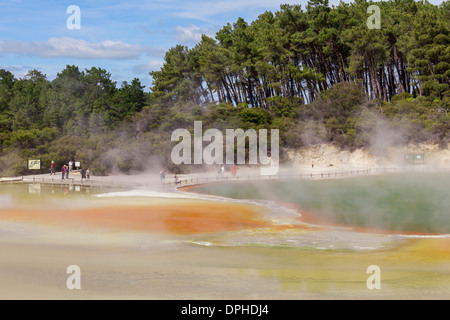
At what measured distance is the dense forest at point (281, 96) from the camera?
55625mm

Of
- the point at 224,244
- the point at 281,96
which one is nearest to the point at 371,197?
the point at 224,244

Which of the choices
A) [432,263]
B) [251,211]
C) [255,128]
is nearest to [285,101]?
[255,128]

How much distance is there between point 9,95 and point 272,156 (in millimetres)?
66463

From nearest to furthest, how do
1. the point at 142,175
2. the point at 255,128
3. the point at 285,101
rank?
the point at 142,175, the point at 255,128, the point at 285,101

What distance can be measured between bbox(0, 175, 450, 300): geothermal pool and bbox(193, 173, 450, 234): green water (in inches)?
5.2

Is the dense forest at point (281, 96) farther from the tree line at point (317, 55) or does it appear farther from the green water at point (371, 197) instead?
the green water at point (371, 197)

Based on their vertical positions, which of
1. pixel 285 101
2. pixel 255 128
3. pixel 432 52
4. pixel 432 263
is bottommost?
pixel 432 263

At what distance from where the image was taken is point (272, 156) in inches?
2269

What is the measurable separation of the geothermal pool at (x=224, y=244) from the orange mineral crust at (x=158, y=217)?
0.06 meters

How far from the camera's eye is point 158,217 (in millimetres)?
26859

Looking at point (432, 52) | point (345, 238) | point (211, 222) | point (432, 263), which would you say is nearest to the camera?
point (432, 263)

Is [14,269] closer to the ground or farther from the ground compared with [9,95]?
closer to the ground

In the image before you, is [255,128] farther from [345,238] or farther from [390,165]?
[345,238]

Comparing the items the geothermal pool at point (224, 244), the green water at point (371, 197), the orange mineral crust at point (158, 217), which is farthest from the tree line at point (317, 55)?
the orange mineral crust at point (158, 217)
